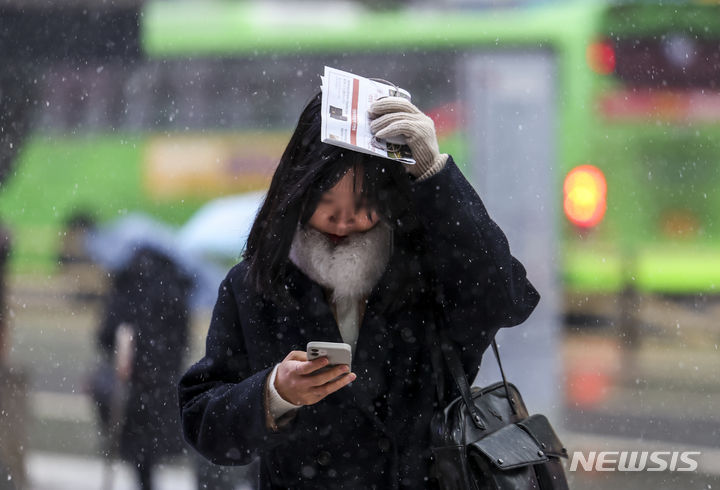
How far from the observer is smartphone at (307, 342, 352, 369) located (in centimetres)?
144

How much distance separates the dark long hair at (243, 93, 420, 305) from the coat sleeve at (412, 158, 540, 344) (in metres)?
0.06

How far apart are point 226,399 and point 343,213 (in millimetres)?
387

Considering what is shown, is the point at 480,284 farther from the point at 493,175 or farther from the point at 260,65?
the point at 260,65

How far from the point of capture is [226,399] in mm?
1641

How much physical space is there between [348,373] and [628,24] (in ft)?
24.2

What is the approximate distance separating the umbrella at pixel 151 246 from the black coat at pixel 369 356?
252 centimetres

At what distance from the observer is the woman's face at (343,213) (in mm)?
1644

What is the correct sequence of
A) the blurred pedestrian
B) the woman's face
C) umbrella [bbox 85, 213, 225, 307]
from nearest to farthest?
the woman's face < the blurred pedestrian < umbrella [bbox 85, 213, 225, 307]

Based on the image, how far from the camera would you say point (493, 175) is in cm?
427

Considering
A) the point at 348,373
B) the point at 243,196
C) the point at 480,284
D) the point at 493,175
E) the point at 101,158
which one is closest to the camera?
the point at 348,373

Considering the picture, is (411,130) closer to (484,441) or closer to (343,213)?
(343,213)

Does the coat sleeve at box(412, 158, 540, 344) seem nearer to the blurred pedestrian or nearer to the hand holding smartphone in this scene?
the hand holding smartphone

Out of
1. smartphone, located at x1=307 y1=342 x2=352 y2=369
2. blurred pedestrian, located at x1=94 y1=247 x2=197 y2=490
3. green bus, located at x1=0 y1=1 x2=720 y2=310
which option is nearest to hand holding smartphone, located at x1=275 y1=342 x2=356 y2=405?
smartphone, located at x1=307 y1=342 x2=352 y2=369

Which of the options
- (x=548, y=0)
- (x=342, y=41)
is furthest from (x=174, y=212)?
(x=548, y=0)
